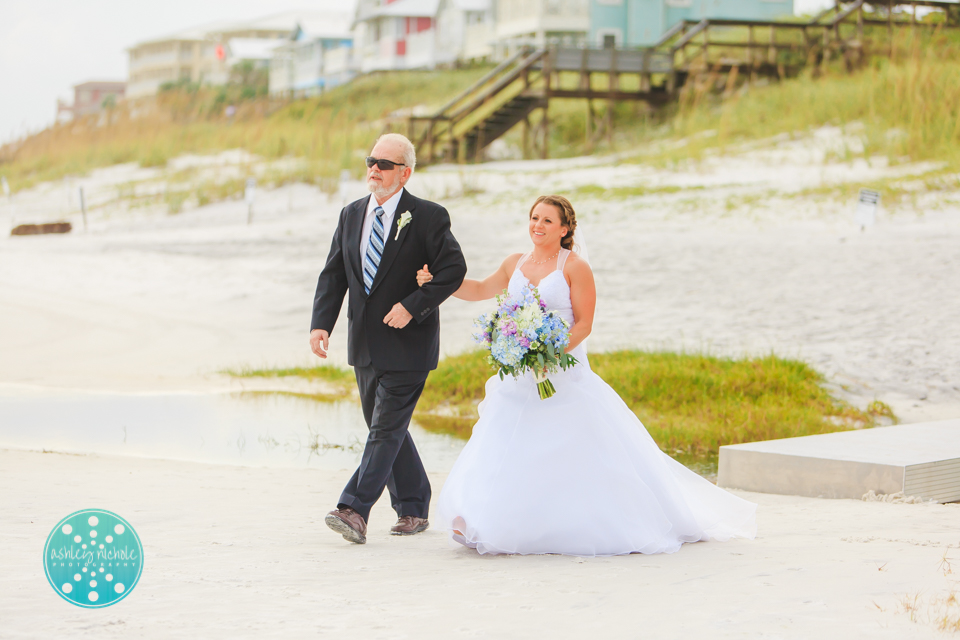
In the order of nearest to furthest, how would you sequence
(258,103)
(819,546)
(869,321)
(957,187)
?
(819,546), (869,321), (957,187), (258,103)

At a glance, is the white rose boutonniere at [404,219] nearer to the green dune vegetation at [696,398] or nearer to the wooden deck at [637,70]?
the green dune vegetation at [696,398]

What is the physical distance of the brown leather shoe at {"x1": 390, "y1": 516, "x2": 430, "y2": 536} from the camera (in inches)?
201

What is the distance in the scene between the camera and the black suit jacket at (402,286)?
475cm

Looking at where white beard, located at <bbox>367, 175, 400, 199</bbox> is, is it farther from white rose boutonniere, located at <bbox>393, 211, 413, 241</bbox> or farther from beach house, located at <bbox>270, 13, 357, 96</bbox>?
beach house, located at <bbox>270, 13, 357, 96</bbox>

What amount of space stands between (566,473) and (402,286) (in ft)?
3.70

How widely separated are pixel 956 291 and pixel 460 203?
955cm

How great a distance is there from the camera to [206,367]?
36.8ft

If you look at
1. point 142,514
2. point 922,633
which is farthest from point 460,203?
point 922,633

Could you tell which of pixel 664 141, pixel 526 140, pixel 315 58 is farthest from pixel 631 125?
pixel 315 58

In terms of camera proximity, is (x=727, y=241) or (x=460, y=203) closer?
(x=727, y=241)

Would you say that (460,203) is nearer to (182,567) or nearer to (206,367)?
(206,367)

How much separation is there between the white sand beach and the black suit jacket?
2.89ft

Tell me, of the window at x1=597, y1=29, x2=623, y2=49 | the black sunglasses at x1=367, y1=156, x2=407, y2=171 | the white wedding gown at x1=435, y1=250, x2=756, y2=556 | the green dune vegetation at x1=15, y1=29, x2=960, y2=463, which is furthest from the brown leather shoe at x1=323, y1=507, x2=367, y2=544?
the window at x1=597, y1=29, x2=623, y2=49

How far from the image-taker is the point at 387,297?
15.8 ft
